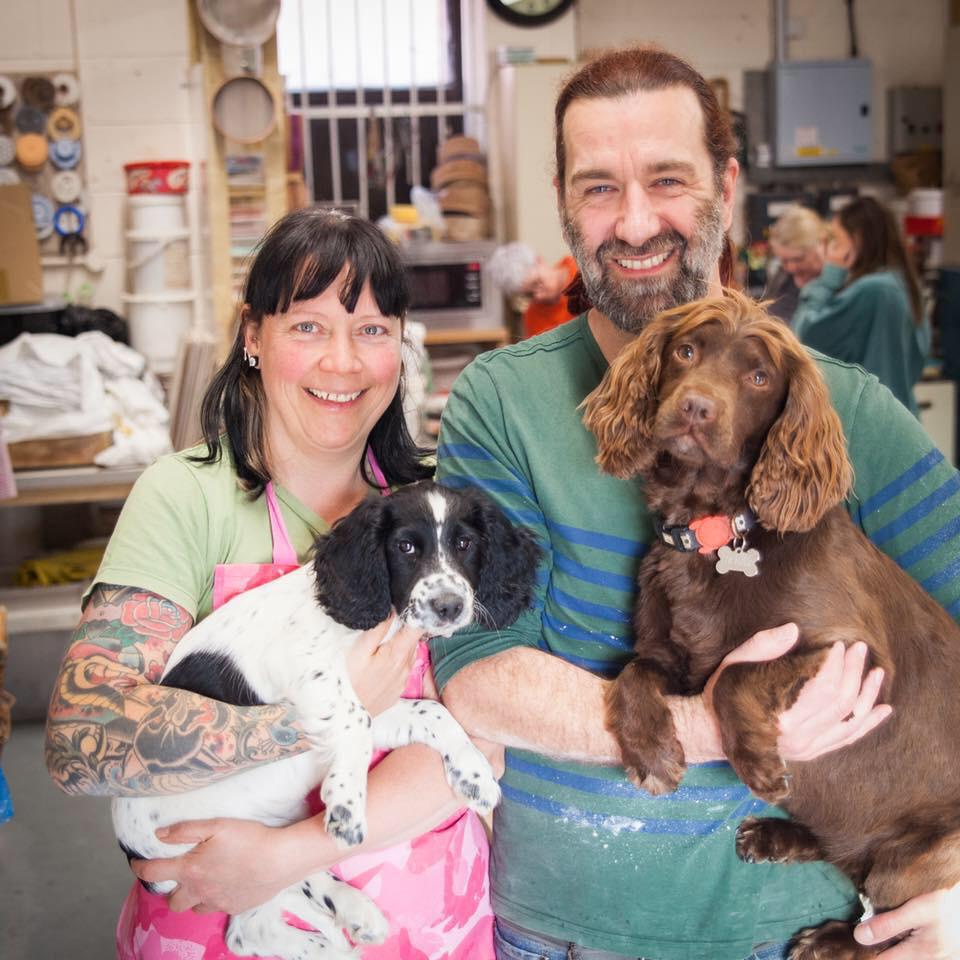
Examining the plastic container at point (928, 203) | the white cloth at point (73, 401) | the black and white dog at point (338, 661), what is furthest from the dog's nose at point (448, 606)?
the plastic container at point (928, 203)

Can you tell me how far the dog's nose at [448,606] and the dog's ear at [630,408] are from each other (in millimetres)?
322

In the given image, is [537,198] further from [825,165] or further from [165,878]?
[165,878]

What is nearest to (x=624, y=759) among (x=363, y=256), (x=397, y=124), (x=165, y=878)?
(x=165, y=878)

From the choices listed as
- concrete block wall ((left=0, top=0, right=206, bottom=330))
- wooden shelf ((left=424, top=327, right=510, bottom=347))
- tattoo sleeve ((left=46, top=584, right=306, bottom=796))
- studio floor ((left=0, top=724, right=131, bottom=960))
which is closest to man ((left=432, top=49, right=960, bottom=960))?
tattoo sleeve ((left=46, top=584, right=306, bottom=796))

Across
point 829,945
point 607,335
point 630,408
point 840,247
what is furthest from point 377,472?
point 840,247

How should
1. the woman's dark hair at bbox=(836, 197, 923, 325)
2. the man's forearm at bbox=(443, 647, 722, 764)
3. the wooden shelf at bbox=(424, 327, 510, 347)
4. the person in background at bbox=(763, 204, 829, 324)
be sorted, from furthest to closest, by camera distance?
the wooden shelf at bbox=(424, 327, 510, 347) → the person in background at bbox=(763, 204, 829, 324) → the woman's dark hair at bbox=(836, 197, 923, 325) → the man's forearm at bbox=(443, 647, 722, 764)

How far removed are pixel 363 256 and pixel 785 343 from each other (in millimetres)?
742

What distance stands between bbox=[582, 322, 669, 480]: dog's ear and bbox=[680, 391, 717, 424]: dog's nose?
9 centimetres

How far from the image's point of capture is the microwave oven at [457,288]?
22.2ft

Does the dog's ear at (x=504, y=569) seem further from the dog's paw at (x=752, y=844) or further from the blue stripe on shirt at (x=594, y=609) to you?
the dog's paw at (x=752, y=844)

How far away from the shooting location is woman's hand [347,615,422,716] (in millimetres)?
1819

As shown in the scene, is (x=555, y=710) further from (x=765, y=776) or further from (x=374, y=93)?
(x=374, y=93)

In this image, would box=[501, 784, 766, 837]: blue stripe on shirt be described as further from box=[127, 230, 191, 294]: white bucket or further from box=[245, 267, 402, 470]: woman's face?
box=[127, 230, 191, 294]: white bucket

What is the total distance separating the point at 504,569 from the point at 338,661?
1.03 ft
